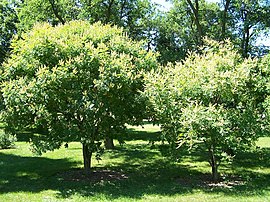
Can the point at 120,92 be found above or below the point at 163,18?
below

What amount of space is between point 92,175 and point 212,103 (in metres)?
4.88

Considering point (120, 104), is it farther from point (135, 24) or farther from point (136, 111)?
point (135, 24)

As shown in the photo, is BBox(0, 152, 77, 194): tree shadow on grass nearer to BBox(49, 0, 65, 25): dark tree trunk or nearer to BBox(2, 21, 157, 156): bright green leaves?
BBox(2, 21, 157, 156): bright green leaves

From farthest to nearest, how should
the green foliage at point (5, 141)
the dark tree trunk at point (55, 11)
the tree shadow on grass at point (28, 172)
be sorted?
the dark tree trunk at point (55, 11) < the green foliage at point (5, 141) < the tree shadow on grass at point (28, 172)

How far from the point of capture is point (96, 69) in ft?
35.2

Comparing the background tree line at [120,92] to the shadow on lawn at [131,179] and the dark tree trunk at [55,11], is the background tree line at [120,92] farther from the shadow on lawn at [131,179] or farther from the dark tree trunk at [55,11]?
the dark tree trunk at [55,11]

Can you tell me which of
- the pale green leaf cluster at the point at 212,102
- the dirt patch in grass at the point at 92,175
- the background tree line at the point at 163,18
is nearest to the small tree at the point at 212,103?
the pale green leaf cluster at the point at 212,102

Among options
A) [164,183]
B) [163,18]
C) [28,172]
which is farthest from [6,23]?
[164,183]

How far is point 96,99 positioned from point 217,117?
12.0ft

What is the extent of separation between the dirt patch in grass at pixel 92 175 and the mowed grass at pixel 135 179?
0.07 metres

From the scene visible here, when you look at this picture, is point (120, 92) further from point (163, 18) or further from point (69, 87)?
point (163, 18)

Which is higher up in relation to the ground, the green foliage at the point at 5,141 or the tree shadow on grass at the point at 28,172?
the green foliage at the point at 5,141

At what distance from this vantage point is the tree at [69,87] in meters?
10.2

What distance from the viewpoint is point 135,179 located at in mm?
11633
